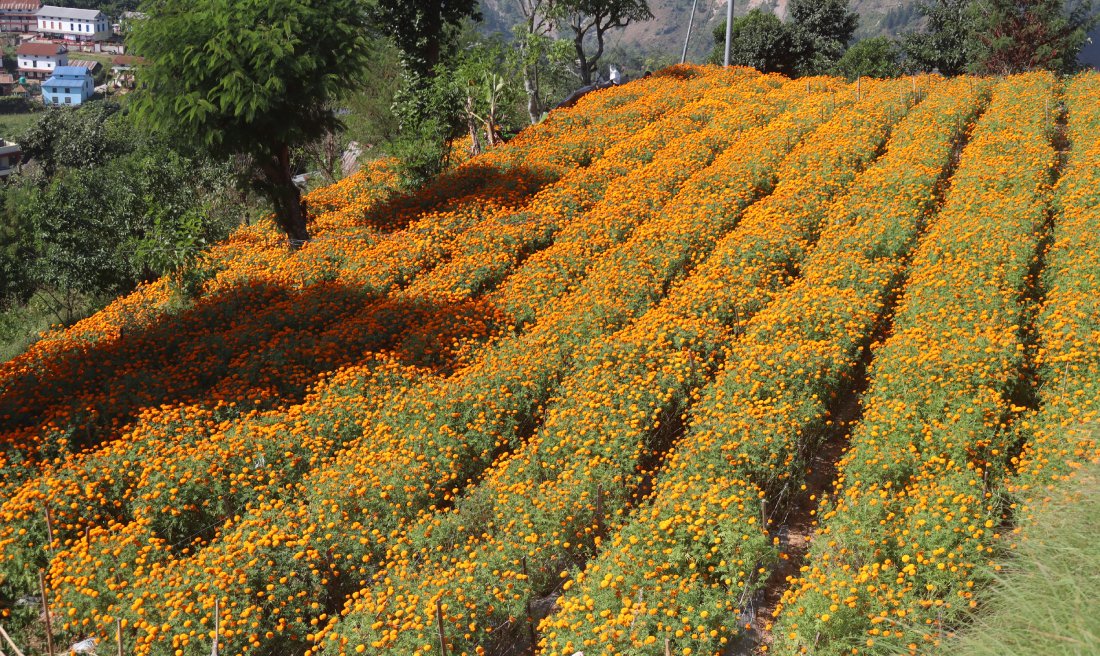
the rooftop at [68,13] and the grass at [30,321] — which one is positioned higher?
the rooftop at [68,13]

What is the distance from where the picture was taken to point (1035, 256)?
476 inches

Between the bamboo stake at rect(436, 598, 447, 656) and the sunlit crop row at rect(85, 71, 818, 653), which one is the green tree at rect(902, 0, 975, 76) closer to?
the sunlit crop row at rect(85, 71, 818, 653)

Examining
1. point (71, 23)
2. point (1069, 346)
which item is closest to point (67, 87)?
point (71, 23)

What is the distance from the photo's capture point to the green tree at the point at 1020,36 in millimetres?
30797

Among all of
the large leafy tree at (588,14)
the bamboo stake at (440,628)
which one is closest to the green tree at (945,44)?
the large leafy tree at (588,14)

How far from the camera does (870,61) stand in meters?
37.8

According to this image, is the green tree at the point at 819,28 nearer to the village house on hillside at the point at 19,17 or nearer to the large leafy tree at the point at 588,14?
the large leafy tree at the point at 588,14

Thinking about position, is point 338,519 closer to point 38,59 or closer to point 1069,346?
point 1069,346

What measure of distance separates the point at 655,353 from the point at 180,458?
6.03 meters

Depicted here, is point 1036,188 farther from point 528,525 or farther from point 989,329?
point 528,525

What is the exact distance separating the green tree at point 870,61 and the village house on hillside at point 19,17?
677 ft

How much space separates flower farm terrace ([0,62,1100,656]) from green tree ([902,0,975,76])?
88.8ft

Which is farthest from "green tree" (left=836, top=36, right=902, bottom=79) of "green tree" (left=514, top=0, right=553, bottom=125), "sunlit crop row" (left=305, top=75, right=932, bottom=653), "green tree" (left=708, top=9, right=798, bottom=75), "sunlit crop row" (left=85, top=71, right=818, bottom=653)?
"sunlit crop row" (left=85, top=71, right=818, bottom=653)

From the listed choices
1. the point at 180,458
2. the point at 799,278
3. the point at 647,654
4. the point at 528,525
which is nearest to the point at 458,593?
the point at 528,525
